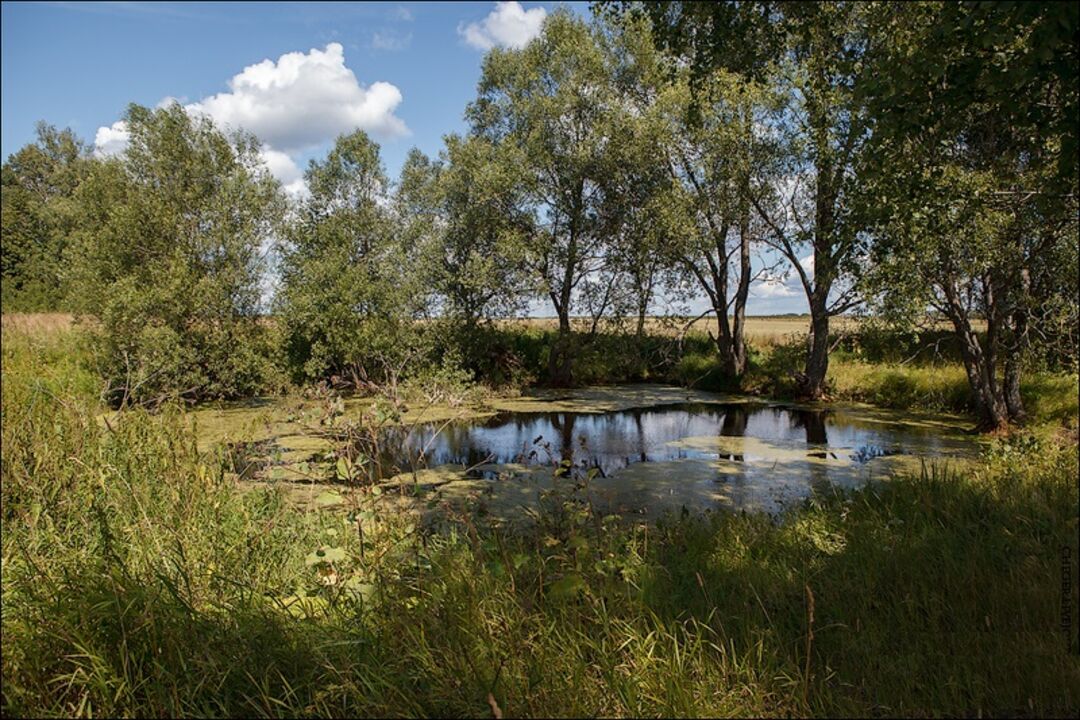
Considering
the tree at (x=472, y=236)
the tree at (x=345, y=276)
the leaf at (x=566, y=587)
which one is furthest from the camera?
the tree at (x=472, y=236)

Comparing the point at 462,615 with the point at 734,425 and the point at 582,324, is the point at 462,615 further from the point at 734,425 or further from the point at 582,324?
the point at 582,324

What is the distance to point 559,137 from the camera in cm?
1825

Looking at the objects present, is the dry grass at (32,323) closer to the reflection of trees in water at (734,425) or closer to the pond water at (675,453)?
the pond water at (675,453)

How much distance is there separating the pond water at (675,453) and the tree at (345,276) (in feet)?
13.6

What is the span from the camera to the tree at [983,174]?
3.11 m

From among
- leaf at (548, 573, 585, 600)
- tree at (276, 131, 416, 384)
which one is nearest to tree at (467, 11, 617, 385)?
tree at (276, 131, 416, 384)

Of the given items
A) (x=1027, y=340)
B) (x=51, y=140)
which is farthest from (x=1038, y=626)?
(x=51, y=140)

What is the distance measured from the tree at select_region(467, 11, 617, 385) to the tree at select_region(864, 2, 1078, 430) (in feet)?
32.7

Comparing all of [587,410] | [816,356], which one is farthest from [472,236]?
[816,356]

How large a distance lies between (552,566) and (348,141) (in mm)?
17979

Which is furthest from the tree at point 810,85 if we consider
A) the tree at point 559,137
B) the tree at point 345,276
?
the tree at point 345,276

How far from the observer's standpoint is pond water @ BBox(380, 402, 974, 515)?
24.5 feet

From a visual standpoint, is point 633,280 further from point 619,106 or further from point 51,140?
point 51,140

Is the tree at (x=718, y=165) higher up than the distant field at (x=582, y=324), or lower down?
higher up
